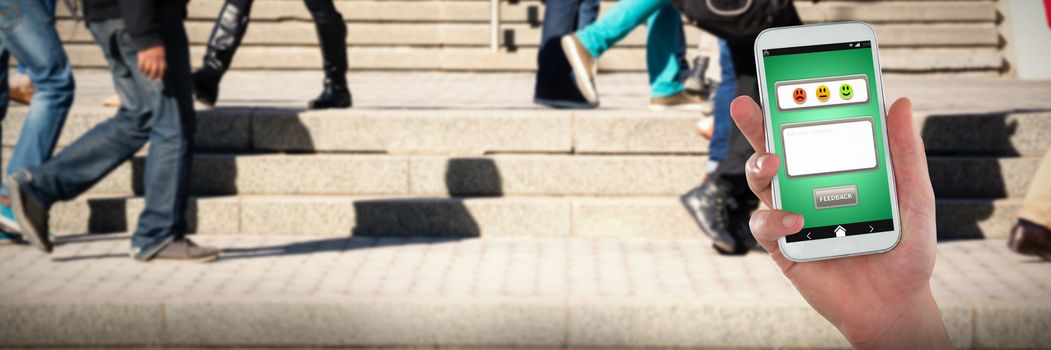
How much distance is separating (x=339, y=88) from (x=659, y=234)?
209 cm

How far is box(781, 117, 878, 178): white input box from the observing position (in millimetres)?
1984

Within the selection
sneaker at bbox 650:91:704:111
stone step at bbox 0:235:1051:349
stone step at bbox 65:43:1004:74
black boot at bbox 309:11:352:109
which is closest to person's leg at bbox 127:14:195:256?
stone step at bbox 0:235:1051:349

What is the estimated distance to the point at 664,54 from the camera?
845 cm

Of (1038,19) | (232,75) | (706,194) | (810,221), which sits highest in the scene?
(1038,19)

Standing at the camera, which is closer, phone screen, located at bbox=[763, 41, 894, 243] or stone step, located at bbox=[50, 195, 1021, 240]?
phone screen, located at bbox=[763, 41, 894, 243]

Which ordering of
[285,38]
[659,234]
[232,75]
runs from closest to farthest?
[659,234] → [232,75] → [285,38]

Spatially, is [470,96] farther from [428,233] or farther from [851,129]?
[851,129]

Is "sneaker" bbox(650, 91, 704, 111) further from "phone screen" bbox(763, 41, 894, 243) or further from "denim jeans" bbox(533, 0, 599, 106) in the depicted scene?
"phone screen" bbox(763, 41, 894, 243)

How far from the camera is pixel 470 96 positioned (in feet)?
33.9

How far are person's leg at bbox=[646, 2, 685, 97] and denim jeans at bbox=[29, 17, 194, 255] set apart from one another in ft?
9.46

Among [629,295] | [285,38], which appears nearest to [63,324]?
[629,295]

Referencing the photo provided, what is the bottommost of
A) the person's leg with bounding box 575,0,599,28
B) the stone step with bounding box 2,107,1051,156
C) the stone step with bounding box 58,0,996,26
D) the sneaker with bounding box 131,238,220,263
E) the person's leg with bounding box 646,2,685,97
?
the stone step with bounding box 58,0,996,26

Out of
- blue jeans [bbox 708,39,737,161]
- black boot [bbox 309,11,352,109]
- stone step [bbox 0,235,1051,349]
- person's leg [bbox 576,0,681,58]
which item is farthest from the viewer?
black boot [bbox 309,11,352,109]

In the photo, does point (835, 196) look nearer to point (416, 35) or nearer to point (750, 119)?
point (750, 119)
